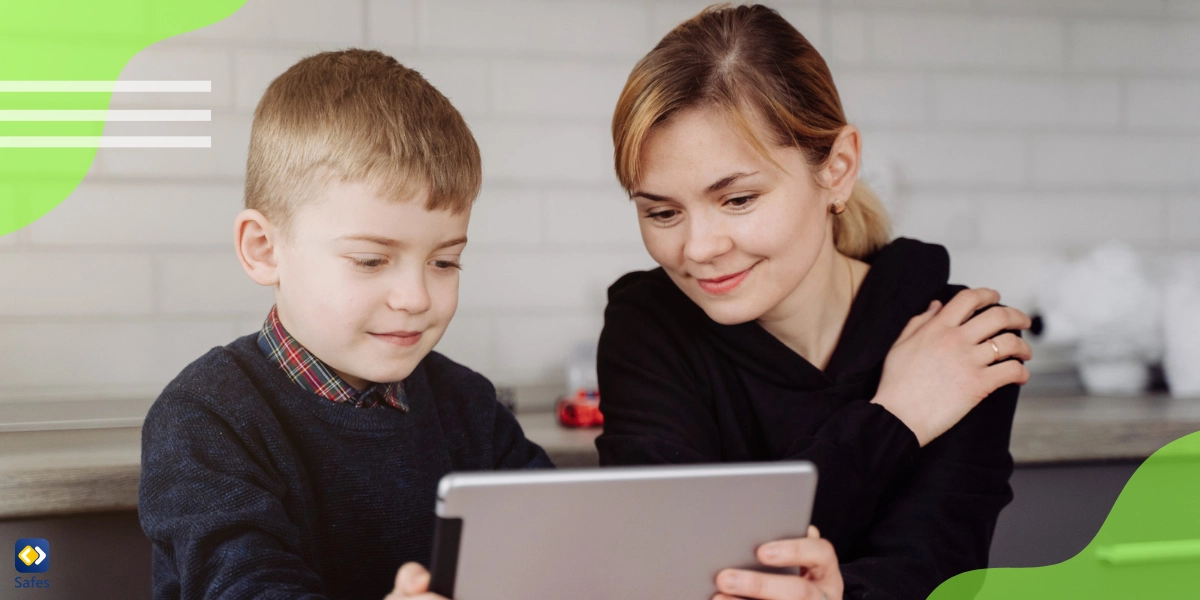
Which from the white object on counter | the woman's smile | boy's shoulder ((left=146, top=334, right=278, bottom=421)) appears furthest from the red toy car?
the white object on counter

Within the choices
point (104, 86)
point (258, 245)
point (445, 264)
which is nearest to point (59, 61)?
point (104, 86)

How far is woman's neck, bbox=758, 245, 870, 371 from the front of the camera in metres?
0.84

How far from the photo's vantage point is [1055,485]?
1108mm

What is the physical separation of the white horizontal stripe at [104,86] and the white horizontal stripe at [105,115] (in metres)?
0.02

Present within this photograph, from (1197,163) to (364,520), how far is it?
132cm

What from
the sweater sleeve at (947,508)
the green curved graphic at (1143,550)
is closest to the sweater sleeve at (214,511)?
the sweater sleeve at (947,508)

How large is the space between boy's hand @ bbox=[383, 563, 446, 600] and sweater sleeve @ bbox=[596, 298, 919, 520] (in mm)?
302

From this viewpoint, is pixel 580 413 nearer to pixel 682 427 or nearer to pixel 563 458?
pixel 563 458

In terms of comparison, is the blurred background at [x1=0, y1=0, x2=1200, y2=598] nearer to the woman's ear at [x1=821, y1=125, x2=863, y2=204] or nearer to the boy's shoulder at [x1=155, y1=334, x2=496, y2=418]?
the boy's shoulder at [x1=155, y1=334, x2=496, y2=418]

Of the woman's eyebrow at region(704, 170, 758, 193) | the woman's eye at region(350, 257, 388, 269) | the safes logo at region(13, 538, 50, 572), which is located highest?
the woman's eyebrow at region(704, 170, 758, 193)

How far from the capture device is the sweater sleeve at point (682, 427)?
73cm

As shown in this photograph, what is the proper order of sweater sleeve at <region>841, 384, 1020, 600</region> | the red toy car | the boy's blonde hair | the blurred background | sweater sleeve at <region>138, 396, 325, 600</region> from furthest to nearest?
the red toy car, the blurred background, sweater sleeve at <region>841, 384, 1020, 600</region>, the boy's blonde hair, sweater sleeve at <region>138, 396, 325, 600</region>

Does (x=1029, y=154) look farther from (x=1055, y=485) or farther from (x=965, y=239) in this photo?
(x=1055, y=485)

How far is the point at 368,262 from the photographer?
633 mm
